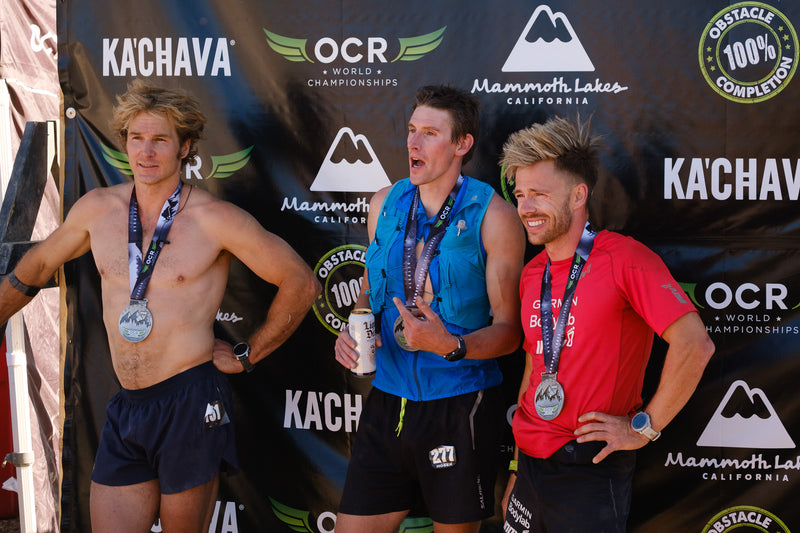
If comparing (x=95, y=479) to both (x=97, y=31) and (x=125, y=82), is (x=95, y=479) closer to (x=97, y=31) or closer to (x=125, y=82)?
(x=125, y=82)

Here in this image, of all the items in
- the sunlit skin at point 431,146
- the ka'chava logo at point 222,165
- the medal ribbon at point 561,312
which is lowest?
the medal ribbon at point 561,312

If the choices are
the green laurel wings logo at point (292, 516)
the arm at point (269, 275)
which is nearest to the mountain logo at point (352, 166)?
the arm at point (269, 275)

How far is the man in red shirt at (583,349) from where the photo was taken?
8.18ft

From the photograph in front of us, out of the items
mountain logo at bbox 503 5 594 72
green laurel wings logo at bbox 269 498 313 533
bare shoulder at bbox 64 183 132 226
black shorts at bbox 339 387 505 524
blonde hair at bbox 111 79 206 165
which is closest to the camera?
black shorts at bbox 339 387 505 524

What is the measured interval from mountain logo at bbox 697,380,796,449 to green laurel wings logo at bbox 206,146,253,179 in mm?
2484

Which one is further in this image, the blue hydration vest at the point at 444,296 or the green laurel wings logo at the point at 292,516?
the green laurel wings logo at the point at 292,516

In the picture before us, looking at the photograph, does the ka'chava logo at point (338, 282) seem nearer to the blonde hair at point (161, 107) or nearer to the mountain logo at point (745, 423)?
the blonde hair at point (161, 107)

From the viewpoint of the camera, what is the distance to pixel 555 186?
8.77 feet

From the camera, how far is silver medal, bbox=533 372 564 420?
2625mm

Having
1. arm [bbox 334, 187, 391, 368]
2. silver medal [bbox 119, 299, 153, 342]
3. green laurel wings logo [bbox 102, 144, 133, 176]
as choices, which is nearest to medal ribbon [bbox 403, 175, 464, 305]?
arm [bbox 334, 187, 391, 368]

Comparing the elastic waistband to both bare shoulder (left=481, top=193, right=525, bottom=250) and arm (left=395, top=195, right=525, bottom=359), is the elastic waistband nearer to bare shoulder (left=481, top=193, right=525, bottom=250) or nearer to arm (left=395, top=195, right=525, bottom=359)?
arm (left=395, top=195, right=525, bottom=359)

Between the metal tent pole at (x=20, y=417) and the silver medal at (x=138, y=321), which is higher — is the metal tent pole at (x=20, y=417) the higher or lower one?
the lower one

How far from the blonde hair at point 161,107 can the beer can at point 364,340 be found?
1.13m

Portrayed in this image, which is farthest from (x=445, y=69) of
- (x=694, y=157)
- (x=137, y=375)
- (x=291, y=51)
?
(x=137, y=375)
